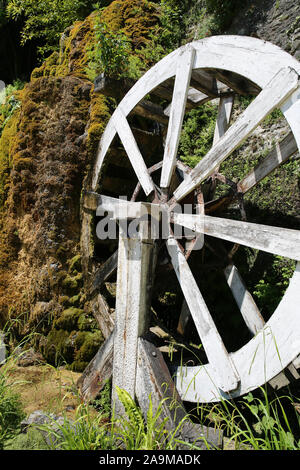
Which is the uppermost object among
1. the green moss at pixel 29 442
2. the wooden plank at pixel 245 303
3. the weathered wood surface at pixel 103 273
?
the weathered wood surface at pixel 103 273

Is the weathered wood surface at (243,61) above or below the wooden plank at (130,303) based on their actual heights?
above

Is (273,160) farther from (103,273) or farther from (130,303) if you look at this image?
(103,273)

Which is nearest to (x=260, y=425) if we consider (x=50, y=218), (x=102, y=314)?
(x=102, y=314)

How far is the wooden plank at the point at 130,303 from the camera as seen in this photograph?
271 cm

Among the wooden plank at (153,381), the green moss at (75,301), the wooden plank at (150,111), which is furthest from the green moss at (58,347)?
the wooden plank at (150,111)

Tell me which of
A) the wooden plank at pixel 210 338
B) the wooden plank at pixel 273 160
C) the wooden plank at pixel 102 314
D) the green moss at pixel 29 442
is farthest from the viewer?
the wooden plank at pixel 102 314

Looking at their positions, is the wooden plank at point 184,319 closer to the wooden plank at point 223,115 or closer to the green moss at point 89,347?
the green moss at point 89,347

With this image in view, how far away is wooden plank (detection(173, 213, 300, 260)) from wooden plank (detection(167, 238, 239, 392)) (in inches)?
15.1

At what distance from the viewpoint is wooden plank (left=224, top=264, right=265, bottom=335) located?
3277 millimetres

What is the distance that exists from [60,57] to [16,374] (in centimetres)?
503

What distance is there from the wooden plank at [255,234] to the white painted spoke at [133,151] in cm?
71

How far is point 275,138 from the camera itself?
13.6ft

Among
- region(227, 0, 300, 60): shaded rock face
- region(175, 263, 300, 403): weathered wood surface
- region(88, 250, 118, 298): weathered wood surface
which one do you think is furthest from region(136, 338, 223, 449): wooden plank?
region(227, 0, 300, 60): shaded rock face
